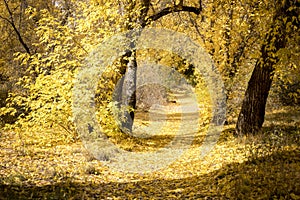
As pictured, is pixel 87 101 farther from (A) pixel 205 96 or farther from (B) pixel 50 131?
(A) pixel 205 96

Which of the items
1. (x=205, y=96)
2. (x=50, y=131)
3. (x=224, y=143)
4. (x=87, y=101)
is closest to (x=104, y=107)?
(x=87, y=101)

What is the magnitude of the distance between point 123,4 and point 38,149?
5.06 metres

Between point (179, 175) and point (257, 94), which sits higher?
point (257, 94)

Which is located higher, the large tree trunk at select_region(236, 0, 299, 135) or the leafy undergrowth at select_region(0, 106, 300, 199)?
the large tree trunk at select_region(236, 0, 299, 135)

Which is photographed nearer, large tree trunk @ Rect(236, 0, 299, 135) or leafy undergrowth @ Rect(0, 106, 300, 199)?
leafy undergrowth @ Rect(0, 106, 300, 199)

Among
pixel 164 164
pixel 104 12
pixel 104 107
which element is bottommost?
pixel 164 164

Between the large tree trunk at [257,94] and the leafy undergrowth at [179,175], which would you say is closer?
the leafy undergrowth at [179,175]

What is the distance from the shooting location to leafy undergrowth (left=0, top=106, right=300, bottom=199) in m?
5.92

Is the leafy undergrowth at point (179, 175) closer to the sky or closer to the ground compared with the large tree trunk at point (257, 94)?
closer to the ground

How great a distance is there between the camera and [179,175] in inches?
298

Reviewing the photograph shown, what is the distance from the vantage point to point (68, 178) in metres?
7.01

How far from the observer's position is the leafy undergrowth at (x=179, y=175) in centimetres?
592

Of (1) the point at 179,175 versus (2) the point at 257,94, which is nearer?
(1) the point at 179,175

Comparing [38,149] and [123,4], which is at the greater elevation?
[123,4]
